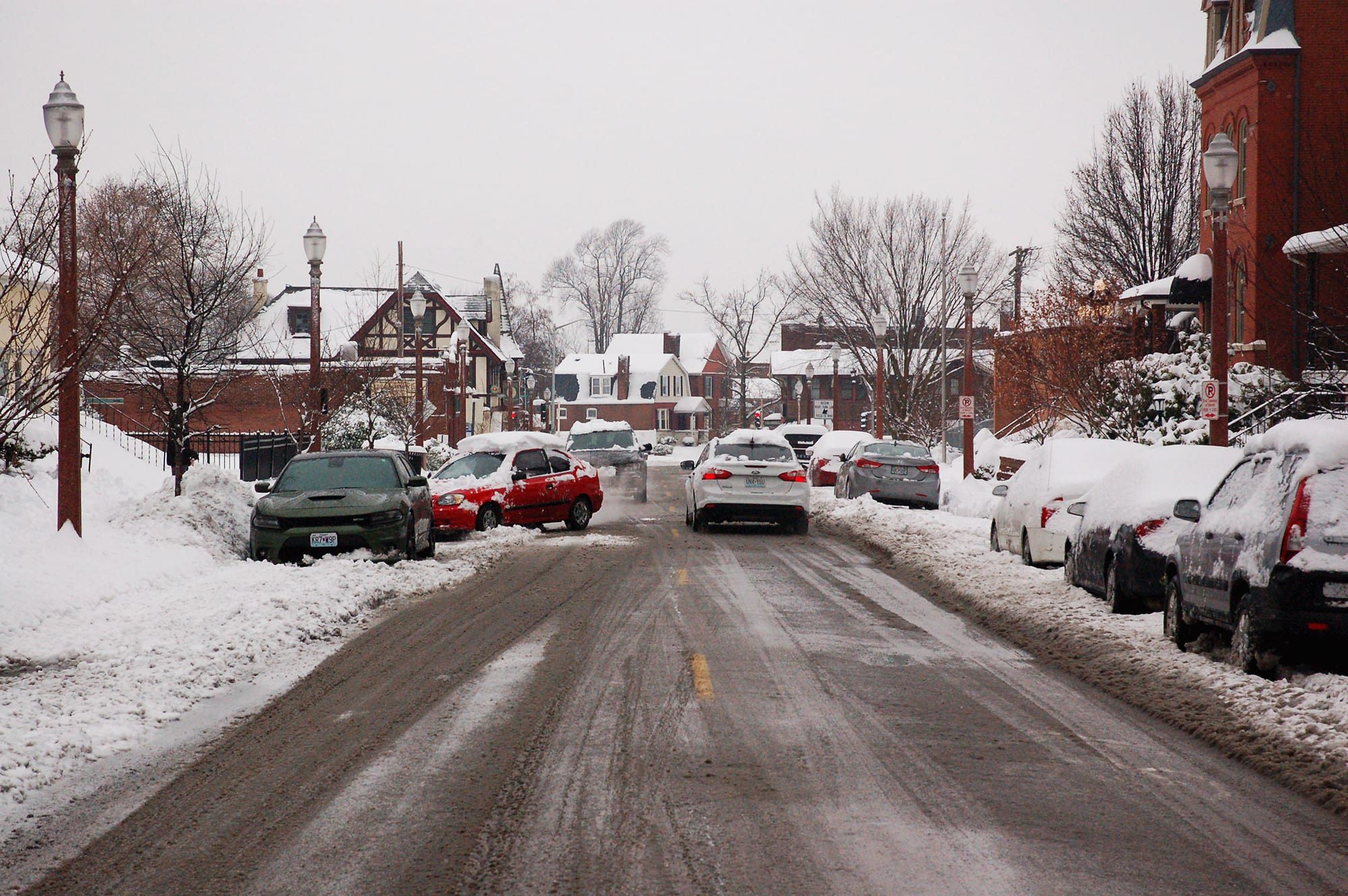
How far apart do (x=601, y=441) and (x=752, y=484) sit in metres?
11.7

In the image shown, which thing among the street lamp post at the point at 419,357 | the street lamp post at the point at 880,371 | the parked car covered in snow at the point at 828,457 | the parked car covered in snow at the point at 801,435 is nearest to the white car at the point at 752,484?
the parked car covered in snow at the point at 828,457

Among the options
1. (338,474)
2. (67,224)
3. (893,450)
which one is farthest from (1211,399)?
(67,224)

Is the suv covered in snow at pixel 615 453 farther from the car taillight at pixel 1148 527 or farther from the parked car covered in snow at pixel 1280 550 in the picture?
the parked car covered in snow at pixel 1280 550

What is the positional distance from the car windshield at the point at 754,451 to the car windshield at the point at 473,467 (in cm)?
386

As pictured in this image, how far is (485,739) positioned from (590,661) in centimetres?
269

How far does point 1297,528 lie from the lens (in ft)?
29.4

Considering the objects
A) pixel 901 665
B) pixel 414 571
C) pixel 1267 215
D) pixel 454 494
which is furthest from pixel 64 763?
pixel 1267 215

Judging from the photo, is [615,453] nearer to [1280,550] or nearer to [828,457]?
[828,457]

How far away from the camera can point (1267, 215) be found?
30172mm

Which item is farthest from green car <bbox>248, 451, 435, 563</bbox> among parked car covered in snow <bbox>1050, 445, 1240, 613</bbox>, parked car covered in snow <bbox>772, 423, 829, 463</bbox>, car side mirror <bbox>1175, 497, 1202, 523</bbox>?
parked car covered in snow <bbox>772, 423, 829, 463</bbox>

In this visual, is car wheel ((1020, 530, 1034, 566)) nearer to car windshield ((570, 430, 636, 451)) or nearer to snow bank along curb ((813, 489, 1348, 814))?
snow bank along curb ((813, 489, 1348, 814))

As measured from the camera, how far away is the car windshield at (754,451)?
77.3 ft

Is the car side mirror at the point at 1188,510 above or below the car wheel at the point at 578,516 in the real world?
above

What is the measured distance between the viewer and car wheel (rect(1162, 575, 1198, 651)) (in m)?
10.9
